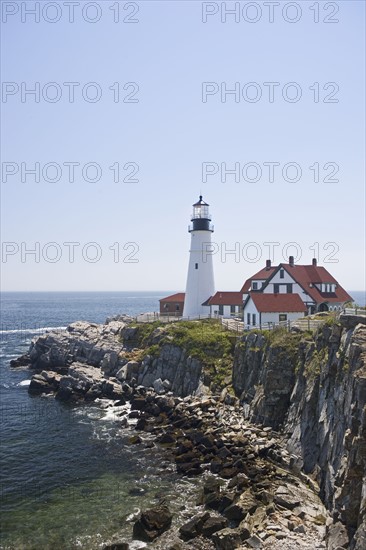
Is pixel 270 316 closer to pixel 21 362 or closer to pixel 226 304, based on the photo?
pixel 226 304

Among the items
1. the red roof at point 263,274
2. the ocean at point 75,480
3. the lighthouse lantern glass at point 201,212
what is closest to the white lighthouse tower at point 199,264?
the lighthouse lantern glass at point 201,212

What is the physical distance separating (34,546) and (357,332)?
17.2 meters

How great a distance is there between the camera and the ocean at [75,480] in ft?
64.4

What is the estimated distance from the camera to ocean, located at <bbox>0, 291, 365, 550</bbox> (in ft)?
64.4

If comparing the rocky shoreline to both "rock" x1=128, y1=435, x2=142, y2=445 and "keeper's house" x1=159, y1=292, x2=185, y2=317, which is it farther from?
"keeper's house" x1=159, y1=292, x2=185, y2=317

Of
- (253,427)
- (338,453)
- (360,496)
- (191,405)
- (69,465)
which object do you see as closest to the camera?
(360,496)

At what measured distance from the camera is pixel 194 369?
39438mm

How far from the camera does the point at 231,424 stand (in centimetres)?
3020

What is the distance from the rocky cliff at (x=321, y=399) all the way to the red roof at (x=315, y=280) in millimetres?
13844

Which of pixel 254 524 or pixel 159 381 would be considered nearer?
pixel 254 524

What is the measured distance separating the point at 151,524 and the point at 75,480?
717 cm

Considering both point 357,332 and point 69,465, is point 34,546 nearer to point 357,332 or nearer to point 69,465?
point 69,465

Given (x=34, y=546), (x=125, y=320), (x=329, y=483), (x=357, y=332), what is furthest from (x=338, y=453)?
(x=125, y=320)

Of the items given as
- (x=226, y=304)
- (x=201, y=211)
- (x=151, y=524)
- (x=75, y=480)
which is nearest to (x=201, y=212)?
(x=201, y=211)
